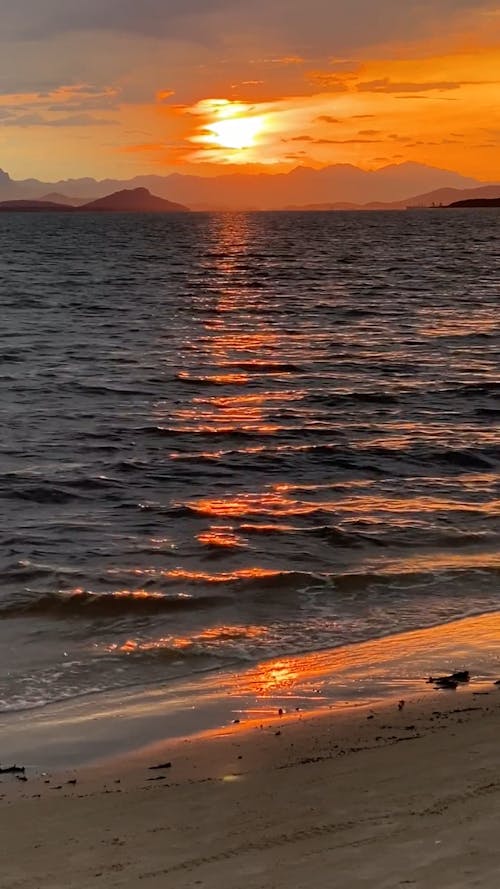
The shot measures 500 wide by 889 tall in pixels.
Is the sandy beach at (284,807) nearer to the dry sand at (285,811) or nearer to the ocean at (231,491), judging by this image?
the dry sand at (285,811)

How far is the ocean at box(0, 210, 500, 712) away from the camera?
10797 mm

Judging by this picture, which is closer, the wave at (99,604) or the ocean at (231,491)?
the ocean at (231,491)

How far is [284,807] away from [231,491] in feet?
35.5

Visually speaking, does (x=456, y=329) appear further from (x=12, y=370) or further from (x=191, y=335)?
(x=12, y=370)

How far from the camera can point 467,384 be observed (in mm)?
27297

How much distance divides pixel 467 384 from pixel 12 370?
12.5m

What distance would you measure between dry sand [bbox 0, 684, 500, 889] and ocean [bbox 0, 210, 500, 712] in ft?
7.10

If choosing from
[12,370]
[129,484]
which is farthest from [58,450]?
[12,370]

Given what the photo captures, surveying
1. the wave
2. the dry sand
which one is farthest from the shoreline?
the wave

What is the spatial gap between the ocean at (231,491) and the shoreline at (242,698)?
0.36 meters

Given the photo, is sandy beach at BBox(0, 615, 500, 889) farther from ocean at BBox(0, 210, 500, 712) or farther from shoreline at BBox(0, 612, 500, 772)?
ocean at BBox(0, 210, 500, 712)

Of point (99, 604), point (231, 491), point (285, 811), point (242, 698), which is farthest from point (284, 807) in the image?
point (231, 491)

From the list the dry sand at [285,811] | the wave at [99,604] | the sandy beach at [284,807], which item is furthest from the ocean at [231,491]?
the dry sand at [285,811]

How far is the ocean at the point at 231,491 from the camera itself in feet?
35.4
